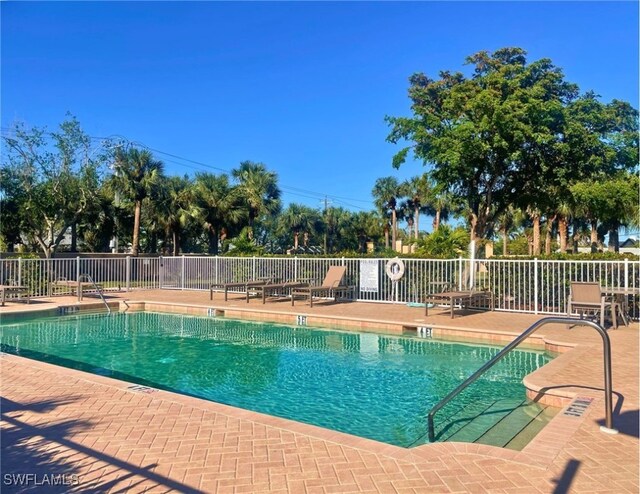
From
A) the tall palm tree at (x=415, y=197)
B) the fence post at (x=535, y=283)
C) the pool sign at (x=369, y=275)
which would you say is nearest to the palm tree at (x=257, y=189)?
the pool sign at (x=369, y=275)

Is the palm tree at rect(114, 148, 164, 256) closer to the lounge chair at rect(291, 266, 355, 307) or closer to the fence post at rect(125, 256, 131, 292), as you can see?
the fence post at rect(125, 256, 131, 292)

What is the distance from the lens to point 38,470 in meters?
3.62

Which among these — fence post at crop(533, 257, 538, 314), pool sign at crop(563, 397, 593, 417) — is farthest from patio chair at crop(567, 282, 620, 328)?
pool sign at crop(563, 397, 593, 417)

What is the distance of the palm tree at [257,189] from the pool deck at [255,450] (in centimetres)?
2871

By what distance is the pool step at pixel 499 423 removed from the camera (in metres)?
4.98

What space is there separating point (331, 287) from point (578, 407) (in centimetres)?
1006

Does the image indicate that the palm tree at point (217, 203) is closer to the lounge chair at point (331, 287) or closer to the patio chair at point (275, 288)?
the patio chair at point (275, 288)

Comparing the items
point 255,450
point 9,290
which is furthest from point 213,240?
point 255,450

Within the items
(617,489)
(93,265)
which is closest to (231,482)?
(617,489)

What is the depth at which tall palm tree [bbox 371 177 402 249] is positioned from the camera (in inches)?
2244

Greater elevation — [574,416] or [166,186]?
[166,186]

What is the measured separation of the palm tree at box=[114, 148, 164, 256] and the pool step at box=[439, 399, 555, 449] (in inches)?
1053

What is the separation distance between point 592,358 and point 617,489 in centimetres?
461

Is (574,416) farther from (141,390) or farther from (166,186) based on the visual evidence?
(166,186)
